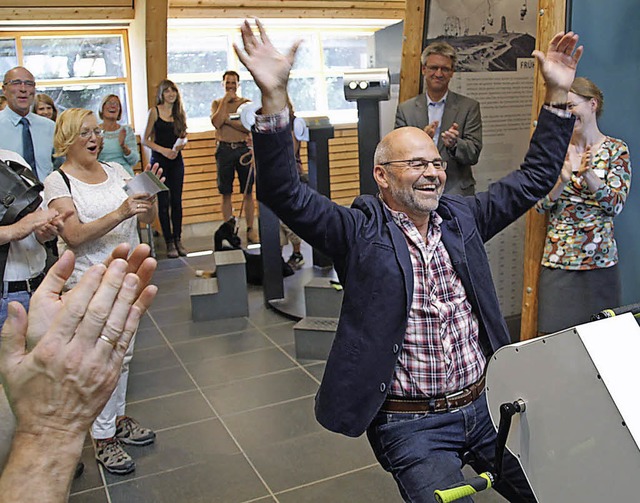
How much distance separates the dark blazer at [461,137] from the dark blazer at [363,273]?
1.71 metres

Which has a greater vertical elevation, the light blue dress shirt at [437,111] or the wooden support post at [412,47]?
the wooden support post at [412,47]

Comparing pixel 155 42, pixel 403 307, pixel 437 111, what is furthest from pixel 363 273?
pixel 155 42

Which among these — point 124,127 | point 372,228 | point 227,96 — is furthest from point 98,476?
point 227,96

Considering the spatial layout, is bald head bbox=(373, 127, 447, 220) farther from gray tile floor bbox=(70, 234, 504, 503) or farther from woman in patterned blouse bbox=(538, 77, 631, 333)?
gray tile floor bbox=(70, 234, 504, 503)

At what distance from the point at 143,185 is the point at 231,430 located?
1318 mm

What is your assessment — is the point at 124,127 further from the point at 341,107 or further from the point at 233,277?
the point at 341,107

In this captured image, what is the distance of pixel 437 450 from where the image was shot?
1952 millimetres

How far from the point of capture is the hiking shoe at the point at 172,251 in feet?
24.9

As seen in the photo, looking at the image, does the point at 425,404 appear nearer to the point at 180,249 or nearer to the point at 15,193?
the point at 15,193

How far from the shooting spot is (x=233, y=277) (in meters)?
5.36

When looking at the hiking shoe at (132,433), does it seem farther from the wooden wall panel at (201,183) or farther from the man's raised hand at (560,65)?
the wooden wall panel at (201,183)

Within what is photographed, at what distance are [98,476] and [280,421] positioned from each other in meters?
0.92

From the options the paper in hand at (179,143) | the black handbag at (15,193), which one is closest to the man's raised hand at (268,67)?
the black handbag at (15,193)

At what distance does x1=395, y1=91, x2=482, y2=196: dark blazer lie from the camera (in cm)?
387
